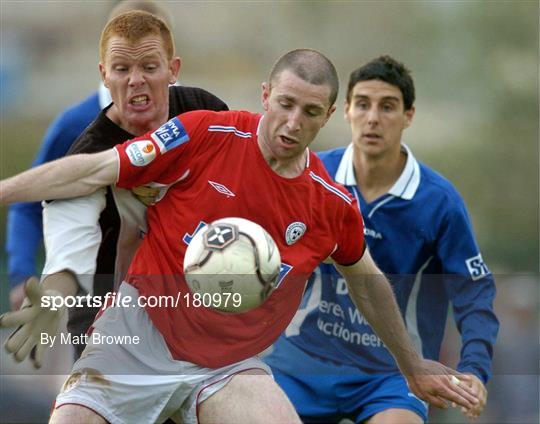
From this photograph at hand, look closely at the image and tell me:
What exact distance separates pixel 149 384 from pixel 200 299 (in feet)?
1.28

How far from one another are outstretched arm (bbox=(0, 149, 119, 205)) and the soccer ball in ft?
1.43

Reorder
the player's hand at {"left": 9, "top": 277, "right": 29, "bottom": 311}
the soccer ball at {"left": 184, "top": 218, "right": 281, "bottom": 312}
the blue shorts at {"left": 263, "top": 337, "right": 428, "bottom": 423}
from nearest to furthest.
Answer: the soccer ball at {"left": 184, "top": 218, "right": 281, "bottom": 312} < the blue shorts at {"left": 263, "top": 337, "right": 428, "bottom": 423} < the player's hand at {"left": 9, "top": 277, "right": 29, "bottom": 311}

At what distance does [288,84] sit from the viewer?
13.4ft

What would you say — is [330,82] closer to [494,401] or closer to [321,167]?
[321,167]

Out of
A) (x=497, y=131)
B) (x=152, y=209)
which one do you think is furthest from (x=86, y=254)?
(x=497, y=131)

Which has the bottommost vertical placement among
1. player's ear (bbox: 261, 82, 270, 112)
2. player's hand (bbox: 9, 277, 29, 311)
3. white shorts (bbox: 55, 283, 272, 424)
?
white shorts (bbox: 55, 283, 272, 424)

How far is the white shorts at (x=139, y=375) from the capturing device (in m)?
3.92

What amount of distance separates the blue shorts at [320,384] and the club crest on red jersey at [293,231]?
144cm

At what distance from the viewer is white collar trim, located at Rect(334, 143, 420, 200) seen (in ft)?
17.9

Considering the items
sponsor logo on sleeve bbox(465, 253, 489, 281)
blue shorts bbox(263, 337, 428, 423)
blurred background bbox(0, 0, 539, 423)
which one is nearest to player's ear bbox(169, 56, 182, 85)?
blue shorts bbox(263, 337, 428, 423)

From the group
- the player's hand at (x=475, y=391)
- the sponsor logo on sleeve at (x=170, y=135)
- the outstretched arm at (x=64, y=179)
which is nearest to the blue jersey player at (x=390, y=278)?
the player's hand at (x=475, y=391)

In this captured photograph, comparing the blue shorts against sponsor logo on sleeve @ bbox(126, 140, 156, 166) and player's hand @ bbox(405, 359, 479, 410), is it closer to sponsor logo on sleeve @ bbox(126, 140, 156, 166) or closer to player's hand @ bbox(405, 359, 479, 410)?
player's hand @ bbox(405, 359, 479, 410)

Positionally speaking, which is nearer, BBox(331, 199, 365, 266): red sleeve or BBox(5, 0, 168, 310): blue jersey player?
BBox(331, 199, 365, 266): red sleeve

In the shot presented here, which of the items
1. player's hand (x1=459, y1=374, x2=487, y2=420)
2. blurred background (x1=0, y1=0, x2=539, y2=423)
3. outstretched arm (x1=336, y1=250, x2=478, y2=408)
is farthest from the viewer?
blurred background (x1=0, y1=0, x2=539, y2=423)
